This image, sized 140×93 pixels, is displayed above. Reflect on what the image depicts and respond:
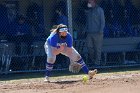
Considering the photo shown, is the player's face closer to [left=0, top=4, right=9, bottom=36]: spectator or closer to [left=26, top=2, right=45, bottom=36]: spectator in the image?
[left=0, top=4, right=9, bottom=36]: spectator

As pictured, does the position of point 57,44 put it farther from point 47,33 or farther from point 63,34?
point 47,33

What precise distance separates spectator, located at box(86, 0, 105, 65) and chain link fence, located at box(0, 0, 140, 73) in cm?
44

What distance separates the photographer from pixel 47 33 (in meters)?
17.5

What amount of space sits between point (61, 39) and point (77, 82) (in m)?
1.21

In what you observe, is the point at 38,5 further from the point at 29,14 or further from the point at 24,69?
the point at 24,69

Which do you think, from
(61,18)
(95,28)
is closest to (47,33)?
(61,18)

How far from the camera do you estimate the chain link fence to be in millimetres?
15734

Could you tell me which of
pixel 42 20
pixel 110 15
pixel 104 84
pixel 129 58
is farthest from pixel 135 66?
pixel 104 84

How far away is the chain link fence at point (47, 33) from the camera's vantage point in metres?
15.7

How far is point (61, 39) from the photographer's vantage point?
13.3 meters

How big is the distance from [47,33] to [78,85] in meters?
5.33

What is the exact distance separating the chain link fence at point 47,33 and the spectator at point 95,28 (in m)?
0.44

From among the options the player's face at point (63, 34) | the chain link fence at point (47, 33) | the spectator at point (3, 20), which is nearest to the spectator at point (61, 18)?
the chain link fence at point (47, 33)

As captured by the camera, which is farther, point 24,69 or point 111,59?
point 111,59
